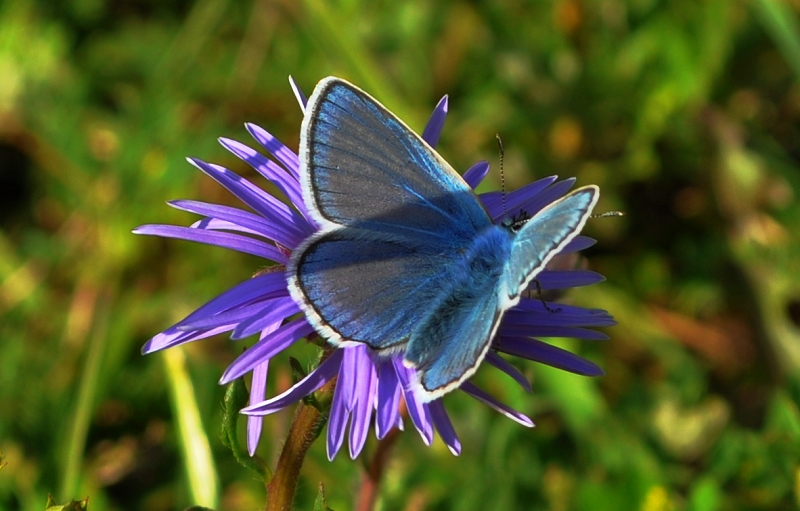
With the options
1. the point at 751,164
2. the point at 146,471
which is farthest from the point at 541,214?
the point at 751,164

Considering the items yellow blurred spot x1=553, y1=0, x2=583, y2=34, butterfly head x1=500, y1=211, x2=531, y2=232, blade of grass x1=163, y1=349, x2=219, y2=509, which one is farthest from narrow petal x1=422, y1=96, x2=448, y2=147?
yellow blurred spot x1=553, y1=0, x2=583, y2=34

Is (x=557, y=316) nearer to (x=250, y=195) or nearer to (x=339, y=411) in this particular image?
(x=339, y=411)

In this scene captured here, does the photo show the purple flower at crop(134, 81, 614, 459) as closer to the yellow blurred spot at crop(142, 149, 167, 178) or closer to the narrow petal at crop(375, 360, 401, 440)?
the narrow petal at crop(375, 360, 401, 440)

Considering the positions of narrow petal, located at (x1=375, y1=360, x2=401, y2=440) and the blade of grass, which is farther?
the blade of grass

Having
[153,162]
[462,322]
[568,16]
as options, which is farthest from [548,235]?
[568,16]

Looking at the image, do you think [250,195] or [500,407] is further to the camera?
[250,195]

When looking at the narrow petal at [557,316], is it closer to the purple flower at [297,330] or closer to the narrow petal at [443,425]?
the purple flower at [297,330]
